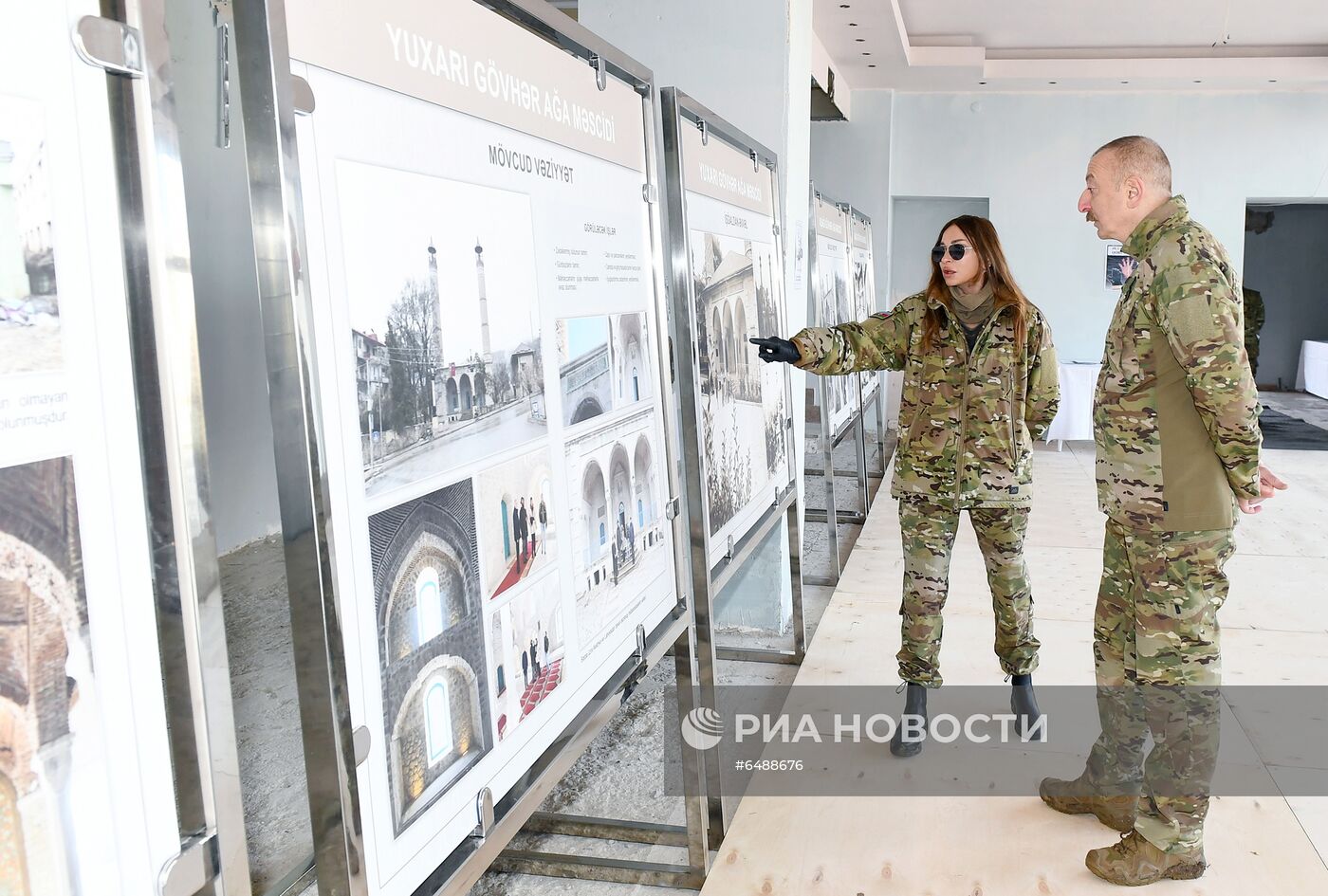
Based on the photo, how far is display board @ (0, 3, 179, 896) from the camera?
691mm

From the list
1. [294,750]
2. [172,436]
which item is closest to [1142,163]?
[172,436]

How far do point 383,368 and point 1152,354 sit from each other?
5.72 ft

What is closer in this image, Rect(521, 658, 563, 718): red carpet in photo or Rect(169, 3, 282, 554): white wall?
Rect(521, 658, 563, 718): red carpet in photo

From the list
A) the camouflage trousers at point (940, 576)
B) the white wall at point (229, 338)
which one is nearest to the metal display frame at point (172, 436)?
the camouflage trousers at point (940, 576)

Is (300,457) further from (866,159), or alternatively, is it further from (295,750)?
(866,159)

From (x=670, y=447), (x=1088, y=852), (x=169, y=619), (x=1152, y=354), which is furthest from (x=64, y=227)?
(x=1088, y=852)

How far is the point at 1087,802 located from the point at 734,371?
1.46 meters

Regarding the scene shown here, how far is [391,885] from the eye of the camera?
3.60 ft

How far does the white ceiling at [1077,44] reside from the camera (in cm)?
770

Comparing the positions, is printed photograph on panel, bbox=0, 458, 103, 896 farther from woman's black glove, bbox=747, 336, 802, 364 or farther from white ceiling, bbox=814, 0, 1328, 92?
white ceiling, bbox=814, 0, 1328, 92

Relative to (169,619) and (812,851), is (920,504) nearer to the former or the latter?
(812,851)

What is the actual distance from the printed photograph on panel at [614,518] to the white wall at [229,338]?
1993 mm

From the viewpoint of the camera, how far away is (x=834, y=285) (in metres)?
5.54

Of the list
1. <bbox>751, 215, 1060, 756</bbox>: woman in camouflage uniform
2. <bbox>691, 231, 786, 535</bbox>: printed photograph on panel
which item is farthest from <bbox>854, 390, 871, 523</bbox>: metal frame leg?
<bbox>751, 215, 1060, 756</bbox>: woman in camouflage uniform
